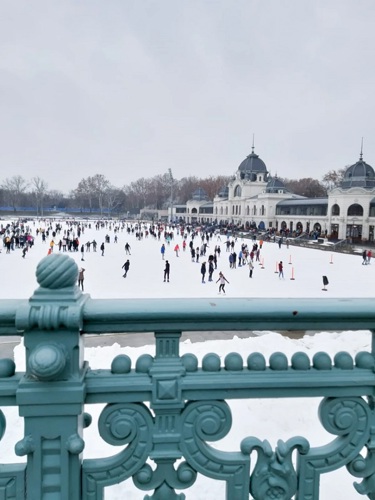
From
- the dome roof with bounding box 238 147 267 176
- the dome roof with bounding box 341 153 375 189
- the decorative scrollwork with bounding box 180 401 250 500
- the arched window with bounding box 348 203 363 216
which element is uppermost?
the dome roof with bounding box 238 147 267 176

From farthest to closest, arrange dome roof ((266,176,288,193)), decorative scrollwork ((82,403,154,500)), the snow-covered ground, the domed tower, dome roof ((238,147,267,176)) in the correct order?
dome roof ((238,147,267,176)) < the domed tower < dome roof ((266,176,288,193)) < the snow-covered ground < decorative scrollwork ((82,403,154,500))

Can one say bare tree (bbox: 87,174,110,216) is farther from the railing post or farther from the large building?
the railing post

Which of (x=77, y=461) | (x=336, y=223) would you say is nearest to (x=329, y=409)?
(x=77, y=461)

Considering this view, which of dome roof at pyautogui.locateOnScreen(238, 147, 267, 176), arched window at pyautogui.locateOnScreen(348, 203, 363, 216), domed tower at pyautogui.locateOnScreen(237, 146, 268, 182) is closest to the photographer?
arched window at pyautogui.locateOnScreen(348, 203, 363, 216)

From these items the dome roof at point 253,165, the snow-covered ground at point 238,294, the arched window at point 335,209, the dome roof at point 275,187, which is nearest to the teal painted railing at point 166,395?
the snow-covered ground at point 238,294

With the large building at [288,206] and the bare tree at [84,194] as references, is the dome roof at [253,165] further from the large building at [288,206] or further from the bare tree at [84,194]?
the bare tree at [84,194]

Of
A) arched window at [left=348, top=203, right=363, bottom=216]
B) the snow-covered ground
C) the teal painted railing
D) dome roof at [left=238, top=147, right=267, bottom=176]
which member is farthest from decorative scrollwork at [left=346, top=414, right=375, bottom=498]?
dome roof at [left=238, top=147, right=267, bottom=176]

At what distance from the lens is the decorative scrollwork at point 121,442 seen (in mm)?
1337

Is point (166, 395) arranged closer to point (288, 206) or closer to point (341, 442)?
point (341, 442)

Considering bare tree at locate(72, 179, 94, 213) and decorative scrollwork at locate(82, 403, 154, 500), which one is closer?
decorative scrollwork at locate(82, 403, 154, 500)

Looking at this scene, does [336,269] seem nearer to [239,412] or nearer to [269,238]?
[239,412]

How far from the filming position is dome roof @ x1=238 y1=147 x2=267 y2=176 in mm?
84750

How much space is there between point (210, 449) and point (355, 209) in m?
55.9

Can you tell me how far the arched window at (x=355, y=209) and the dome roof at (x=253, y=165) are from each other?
1351 inches
